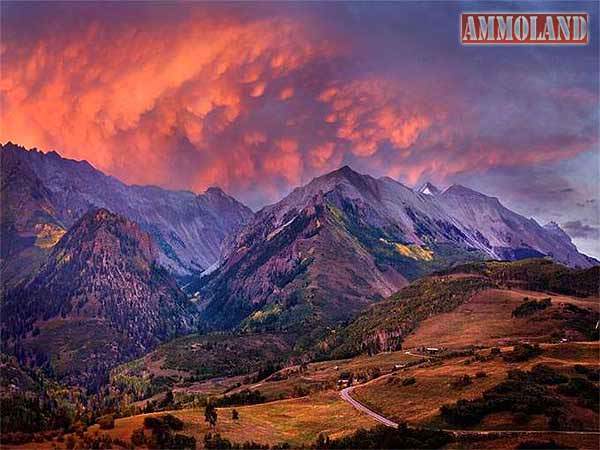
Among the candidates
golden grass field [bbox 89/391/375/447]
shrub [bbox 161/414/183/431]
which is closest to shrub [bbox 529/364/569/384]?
golden grass field [bbox 89/391/375/447]

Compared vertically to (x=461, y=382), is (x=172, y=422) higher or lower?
lower

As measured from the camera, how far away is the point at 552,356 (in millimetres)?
160500

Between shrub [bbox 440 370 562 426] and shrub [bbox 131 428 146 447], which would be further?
shrub [bbox 440 370 562 426]

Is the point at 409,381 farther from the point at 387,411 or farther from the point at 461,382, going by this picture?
the point at 387,411

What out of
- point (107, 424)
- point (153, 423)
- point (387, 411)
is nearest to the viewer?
point (107, 424)

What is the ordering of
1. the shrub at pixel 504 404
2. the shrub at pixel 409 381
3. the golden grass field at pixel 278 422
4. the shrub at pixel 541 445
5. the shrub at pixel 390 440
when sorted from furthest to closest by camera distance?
the shrub at pixel 409 381 < the golden grass field at pixel 278 422 < the shrub at pixel 504 404 < the shrub at pixel 390 440 < the shrub at pixel 541 445

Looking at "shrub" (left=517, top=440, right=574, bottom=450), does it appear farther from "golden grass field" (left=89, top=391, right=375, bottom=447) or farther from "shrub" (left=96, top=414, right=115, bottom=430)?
"shrub" (left=96, top=414, right=115, bottom=430)

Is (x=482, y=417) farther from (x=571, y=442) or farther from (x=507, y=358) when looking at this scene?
(x=507, y=358)

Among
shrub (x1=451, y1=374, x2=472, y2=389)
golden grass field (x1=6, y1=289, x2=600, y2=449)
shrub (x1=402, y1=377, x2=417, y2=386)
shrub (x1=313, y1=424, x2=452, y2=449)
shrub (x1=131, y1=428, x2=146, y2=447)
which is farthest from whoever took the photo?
shrub (x1=402, y1=377, x2=417, y2=386)

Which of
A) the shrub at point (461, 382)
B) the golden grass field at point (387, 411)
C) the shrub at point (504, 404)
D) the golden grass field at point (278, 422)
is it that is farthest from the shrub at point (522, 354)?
the golden grass field at point (278, 422)

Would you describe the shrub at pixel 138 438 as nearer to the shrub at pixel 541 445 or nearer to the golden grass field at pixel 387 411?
the golden grass field at pixel 387 411

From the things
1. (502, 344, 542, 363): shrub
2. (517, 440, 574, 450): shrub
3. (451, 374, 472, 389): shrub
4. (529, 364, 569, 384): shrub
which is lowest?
(517, 440, 574, 450): shrub

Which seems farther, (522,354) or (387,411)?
(522,354)

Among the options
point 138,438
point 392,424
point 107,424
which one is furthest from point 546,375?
point 107,424
